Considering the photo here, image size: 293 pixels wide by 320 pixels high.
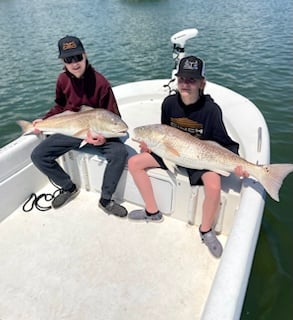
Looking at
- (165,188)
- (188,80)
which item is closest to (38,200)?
(165,188)

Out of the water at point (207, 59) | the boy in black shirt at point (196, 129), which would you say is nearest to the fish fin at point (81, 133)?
the boy in black shirt at point (196, 129)

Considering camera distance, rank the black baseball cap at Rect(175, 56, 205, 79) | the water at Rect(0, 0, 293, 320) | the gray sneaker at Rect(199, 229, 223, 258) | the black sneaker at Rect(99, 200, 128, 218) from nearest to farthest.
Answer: the black baseball cap at Rect(175, 56, 205, 79)
the gray sneaker at Rect(199, 229, 223, 258)
the black sneaker at Rect(99, 200, 128, 218)
the water at Rect(0, 0, 293, 320)

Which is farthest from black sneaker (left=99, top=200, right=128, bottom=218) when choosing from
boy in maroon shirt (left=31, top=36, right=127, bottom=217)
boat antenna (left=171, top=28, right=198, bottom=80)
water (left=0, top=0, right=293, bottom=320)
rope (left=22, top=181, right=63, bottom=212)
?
boat antenna (left=171, top=28, right=198, bottom=80)

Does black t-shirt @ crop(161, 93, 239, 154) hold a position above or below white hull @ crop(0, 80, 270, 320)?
above

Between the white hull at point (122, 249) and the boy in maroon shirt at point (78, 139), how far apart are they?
0.18 metres

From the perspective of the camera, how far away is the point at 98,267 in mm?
2875

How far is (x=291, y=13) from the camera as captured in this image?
1656 centimetres

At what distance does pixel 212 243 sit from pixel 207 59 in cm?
965

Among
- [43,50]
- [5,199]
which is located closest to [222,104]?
[5,199]

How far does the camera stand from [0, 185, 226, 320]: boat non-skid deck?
8.28 feet

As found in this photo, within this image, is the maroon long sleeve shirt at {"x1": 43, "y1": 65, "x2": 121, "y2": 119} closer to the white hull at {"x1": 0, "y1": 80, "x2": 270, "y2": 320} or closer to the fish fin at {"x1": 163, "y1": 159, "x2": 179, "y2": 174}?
the white hull at {"x1": 0, "y1": 80, "x2": 270, "y2": 320}

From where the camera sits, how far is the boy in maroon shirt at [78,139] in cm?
321

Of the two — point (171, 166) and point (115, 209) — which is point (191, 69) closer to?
point (171, 166)

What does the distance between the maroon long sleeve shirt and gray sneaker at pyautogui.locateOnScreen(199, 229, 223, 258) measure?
159 centimetres
